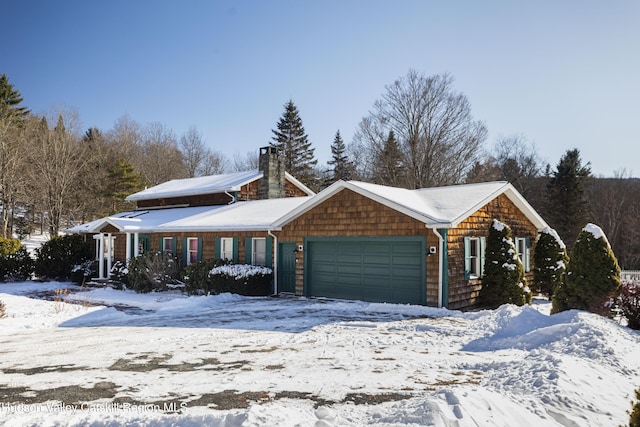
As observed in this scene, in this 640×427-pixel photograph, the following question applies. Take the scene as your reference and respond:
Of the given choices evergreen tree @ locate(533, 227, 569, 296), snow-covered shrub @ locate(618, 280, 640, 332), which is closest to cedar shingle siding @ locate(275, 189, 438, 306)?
snow-covered shrub @ locate(618, 280, 640, 332)

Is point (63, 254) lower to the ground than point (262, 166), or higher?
lower

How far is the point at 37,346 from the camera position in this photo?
360 inches

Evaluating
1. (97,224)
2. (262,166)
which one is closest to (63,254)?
(97,224)

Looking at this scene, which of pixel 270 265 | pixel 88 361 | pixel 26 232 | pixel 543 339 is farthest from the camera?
pixel 26 232

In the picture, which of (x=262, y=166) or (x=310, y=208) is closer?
(x=310, y=208)

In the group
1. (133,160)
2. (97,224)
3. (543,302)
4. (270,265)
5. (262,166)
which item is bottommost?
(543,302)

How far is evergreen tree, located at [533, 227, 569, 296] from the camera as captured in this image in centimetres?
1787

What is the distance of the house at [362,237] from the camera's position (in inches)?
532

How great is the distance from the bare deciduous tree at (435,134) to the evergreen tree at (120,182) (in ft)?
76.4

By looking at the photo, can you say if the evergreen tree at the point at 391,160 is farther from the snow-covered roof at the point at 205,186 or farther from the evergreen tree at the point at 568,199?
the evergreen tree at the point at 568,199

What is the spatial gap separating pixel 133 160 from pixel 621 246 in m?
46.3

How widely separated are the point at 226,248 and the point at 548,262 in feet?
41.9

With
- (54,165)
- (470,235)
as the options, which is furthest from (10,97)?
(470,235)

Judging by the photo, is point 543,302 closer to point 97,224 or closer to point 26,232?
point 97,224
